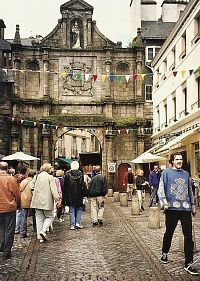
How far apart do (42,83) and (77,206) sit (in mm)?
22133

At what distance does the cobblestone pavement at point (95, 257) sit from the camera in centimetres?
719

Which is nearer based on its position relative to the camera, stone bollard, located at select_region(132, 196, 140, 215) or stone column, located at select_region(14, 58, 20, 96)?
stone bollard, located at select_region(132, 196, 140, 215)

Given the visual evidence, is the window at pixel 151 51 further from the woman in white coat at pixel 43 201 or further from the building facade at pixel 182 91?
the woman in white coat at pixel 43 201

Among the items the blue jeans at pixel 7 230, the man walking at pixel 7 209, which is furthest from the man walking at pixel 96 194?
the blue jeans at pixel 7 230

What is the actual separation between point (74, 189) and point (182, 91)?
1322cm

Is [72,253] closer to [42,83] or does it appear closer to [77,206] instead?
[77,206]

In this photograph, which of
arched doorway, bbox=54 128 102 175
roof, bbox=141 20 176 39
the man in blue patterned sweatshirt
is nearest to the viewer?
the man in blue patterned sweatshirt

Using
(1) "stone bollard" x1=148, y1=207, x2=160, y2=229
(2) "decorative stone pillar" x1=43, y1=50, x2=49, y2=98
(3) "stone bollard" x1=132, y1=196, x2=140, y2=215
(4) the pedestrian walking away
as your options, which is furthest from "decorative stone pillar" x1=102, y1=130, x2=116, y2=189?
(4) the pedestrian walking away

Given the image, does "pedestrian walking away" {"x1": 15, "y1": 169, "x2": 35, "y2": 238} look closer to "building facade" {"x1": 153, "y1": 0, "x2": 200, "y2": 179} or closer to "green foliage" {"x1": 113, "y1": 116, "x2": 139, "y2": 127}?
"building facade" {"x1": 153, "y1": 0, "x2": 200, "y2": 179}

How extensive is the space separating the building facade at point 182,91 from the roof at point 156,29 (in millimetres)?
6089

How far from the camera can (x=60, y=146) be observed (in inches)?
2325

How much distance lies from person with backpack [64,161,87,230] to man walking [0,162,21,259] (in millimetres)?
3692

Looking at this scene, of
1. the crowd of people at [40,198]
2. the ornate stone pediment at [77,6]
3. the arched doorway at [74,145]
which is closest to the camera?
the crowd of people at [40,198]

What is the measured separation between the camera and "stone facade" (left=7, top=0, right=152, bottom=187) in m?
33.1
